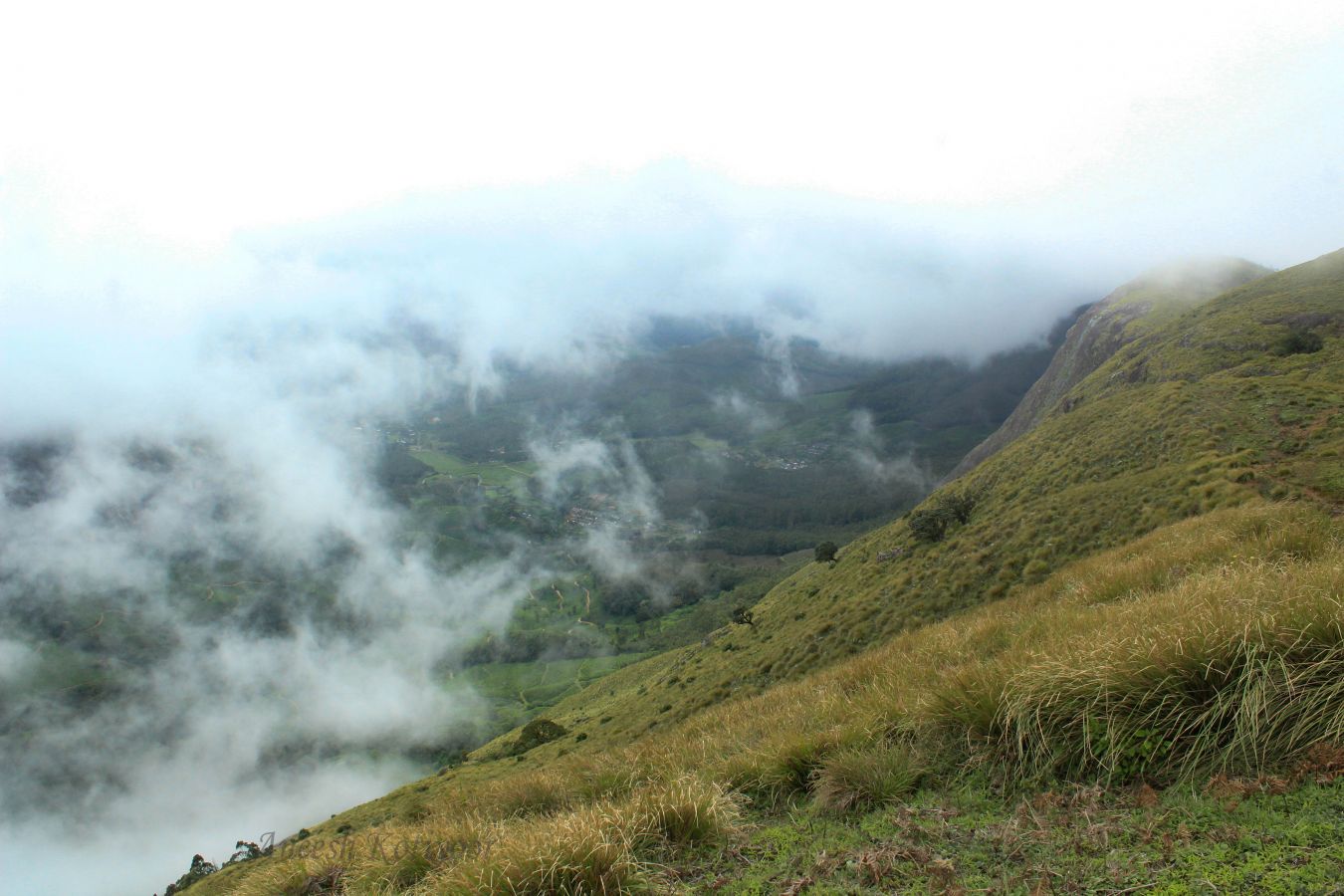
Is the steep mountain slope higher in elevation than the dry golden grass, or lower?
lower

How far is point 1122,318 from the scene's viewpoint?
326 ft

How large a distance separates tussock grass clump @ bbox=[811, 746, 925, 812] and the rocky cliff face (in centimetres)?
9165

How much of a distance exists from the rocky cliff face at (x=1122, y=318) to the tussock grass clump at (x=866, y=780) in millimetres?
91647

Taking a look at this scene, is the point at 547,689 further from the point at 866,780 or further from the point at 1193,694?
the point at 1193,694

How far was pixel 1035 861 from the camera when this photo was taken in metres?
4.30

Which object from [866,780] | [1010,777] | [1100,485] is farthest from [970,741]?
[1100,485]

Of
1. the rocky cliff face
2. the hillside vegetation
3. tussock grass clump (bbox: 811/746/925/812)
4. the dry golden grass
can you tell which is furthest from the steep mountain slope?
the rocky cliff face

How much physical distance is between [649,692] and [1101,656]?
166 ft

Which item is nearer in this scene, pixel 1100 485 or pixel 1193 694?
pixel 1193 694

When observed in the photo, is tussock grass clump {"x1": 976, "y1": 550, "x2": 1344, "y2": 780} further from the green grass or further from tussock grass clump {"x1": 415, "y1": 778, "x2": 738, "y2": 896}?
the green grass

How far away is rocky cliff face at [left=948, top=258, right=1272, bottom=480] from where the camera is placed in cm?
9038

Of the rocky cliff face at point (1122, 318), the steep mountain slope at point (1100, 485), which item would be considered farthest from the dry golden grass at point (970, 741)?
the rocky cliff face at point (1122, 318)

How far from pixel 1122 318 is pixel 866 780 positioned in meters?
120

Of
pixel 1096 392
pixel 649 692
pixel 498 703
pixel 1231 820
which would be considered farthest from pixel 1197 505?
pixel 498 703
